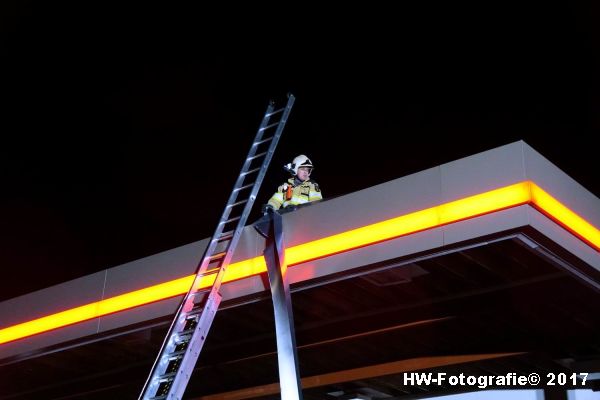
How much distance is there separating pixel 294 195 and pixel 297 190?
0.29ft

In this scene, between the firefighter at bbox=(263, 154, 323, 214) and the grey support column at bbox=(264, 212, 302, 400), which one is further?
the firefighter at bbox=(263, 154, 323, 214)

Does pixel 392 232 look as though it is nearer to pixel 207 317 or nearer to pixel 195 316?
pixel 207 317

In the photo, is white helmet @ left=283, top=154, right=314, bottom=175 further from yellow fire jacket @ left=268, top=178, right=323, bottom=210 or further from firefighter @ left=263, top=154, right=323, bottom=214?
yellow fire jacket @ left=268, top=178, right=323, bottom=210

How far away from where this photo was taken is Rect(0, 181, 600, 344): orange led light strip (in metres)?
7.64

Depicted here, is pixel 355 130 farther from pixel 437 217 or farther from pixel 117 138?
pixel 437 217

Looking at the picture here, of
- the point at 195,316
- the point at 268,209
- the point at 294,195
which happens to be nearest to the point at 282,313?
the point at 195,316

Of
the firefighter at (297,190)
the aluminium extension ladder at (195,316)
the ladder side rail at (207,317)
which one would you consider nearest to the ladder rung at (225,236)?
the aluminium extension ladder at (195,316)

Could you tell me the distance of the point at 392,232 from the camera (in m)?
8.21

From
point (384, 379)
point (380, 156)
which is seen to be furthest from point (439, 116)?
point (384, 379)

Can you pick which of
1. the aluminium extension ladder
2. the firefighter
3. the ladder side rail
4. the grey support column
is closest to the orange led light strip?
the grey support column

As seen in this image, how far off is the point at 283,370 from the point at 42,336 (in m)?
4.22

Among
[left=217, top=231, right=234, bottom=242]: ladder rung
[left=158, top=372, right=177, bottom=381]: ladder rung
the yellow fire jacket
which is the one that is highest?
the yellow fire jacket

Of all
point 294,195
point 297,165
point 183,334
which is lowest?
point 183,334

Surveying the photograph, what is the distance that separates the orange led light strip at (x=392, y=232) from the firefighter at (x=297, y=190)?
3.18 feet
